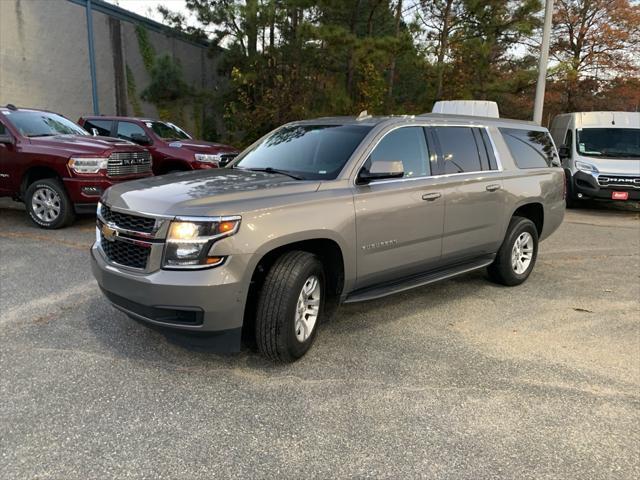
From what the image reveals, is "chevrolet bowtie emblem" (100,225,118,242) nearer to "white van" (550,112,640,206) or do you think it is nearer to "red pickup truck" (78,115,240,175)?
"red pickup truck" (78,115,240,175)

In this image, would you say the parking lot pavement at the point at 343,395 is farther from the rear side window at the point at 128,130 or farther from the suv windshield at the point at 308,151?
the rear side window at the point at 128,130

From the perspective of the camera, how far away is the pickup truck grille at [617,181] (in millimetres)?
11375

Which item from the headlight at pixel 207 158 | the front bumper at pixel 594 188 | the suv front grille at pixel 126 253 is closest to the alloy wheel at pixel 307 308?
the suv front grille at pixel 126 253

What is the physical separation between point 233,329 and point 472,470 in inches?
63.1

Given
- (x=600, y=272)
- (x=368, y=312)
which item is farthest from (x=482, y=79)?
(x=368, y=312)

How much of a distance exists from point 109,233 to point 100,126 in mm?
8430

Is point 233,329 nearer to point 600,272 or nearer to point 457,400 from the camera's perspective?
point 457,400

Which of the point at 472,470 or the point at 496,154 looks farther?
the point at 496,154

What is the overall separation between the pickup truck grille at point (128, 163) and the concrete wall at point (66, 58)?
878cm

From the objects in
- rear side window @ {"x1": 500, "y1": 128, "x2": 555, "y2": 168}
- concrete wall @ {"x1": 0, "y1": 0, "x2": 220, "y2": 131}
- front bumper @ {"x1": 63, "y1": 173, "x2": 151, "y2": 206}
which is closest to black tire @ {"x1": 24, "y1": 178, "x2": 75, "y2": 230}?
front bumper @ {"x1": 63, "y1": 173, "x2": 151, "y2": 206}

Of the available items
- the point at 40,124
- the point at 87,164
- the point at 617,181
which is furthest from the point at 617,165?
the point at 40,124

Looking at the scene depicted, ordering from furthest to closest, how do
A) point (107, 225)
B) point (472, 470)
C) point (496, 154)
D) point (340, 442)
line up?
point (496, 154) < point (107, 225) < point (340, 442) < point (472, 470)

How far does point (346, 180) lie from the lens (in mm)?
3932

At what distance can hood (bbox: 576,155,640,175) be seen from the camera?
11.5 m
